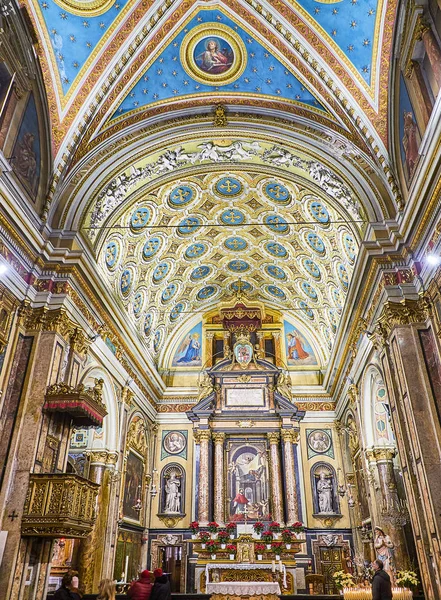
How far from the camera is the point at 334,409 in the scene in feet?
65.4

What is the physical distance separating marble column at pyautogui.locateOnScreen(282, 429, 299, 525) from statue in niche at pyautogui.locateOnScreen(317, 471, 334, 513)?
1134 mm

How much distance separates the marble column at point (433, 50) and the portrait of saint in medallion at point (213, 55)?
4896mm

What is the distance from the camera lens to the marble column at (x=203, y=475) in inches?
690

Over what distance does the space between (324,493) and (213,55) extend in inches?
604

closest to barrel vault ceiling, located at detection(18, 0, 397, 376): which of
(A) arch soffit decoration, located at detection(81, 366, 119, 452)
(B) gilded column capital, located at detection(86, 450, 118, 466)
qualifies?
(A) arch soffit decoration, located at detection(81, 366, 119, 452)

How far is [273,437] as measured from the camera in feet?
62.5

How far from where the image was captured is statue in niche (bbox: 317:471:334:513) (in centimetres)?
1823

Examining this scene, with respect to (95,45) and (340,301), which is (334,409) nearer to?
(340,301)

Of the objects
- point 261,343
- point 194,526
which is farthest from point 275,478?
point 261,343

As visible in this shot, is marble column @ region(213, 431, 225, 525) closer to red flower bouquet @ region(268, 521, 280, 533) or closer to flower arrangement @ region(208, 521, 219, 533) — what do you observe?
flower arrangement @ region(208, 521, 219, 533)

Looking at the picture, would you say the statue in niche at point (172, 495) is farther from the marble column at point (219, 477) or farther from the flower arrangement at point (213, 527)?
the flower arrangement at point (213, 527)

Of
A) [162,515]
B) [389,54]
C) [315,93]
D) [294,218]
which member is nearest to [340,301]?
[294,218]

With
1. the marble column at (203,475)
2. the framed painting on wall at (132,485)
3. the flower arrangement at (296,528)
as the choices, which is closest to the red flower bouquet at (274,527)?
the flower arrangement at (296,528)

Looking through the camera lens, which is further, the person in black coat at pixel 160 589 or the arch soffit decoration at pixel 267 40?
the arch soffit decoration at pixel 267 40
